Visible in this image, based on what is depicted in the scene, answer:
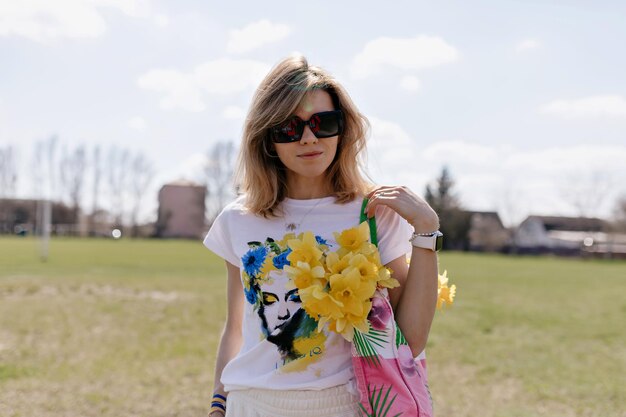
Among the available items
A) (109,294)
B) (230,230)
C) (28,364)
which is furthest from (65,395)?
(109,294)

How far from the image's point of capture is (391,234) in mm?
1752

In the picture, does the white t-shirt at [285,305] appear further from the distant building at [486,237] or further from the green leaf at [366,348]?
the distant building at [486,237]

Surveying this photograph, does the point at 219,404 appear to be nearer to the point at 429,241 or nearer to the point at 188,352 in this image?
the point at 429,241

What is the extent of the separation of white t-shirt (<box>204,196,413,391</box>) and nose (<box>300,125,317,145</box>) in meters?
0.18

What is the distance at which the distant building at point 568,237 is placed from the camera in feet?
188

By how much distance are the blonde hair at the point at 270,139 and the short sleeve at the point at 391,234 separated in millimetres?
129

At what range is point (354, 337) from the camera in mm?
1612

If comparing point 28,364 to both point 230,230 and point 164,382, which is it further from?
point 230,230

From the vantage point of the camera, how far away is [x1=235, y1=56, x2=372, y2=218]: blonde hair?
1827 mm

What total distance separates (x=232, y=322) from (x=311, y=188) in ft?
1.74

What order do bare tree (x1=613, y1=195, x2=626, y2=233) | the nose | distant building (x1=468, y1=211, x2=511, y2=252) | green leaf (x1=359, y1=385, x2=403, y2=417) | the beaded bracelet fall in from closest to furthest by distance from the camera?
green leaf (x1=359, y1=385, x2=403, y2=417)
the nose
the beaded bracelet
distant building (x1=468, y1=211, x2=511, y2=252)
bare tree (x1=613, y1=195, x2=626, y2=233)

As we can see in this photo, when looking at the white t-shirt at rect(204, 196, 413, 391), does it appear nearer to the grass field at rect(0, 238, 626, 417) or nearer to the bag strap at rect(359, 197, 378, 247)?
the bag strap at rect(359, 197, 378, 247)

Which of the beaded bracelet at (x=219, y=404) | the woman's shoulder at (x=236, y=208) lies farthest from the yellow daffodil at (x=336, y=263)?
the beaded bracelet at (x=219, y=404)

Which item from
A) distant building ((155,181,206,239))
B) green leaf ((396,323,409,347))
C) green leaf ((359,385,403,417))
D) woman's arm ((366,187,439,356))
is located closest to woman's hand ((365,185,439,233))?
woman's arm ((366,187,439,356))
